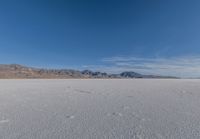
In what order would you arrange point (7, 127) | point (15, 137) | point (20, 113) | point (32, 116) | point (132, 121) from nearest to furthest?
point (15, 137), point (7, 127), point (132, 121), point (32, 116), point (20, 113)

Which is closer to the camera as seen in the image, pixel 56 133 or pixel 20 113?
pixel 56 133

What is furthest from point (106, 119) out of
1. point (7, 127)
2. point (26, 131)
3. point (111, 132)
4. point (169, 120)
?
point (7, 127)

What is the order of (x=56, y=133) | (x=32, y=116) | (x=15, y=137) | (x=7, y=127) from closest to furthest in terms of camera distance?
(x=15, y=137) < (x=56, y=133) < (x=7, y=127) < (x=32, y=116)

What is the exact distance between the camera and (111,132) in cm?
273

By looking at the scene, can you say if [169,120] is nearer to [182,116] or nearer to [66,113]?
[182,116]

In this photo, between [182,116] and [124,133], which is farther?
[182,116]

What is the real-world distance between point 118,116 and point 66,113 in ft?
4.28

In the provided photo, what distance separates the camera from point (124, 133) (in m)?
2.68

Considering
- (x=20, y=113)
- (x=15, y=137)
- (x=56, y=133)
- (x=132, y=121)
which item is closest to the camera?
(x=15, y=137)

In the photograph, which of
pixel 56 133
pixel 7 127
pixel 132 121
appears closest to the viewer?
pixel 56 133

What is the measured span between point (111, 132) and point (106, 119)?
2.43 ft

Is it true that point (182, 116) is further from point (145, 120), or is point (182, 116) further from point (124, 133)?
point (124, 133)

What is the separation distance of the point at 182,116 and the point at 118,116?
1.51m

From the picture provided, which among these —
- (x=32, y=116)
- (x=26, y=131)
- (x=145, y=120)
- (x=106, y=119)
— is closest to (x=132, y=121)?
(x=145, y=120)
